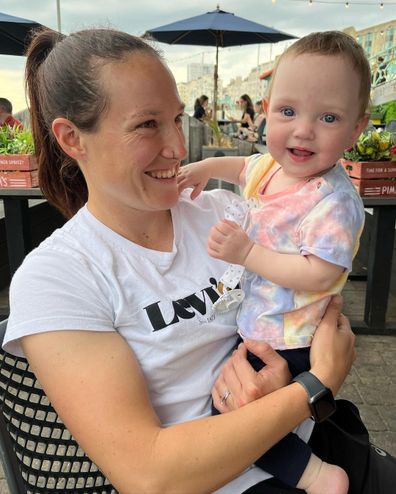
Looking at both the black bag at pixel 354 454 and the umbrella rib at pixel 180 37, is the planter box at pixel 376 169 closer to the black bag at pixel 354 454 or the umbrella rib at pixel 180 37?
the black bag at pixel 354 454

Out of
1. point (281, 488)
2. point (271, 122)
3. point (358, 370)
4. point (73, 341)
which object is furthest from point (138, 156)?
point (358, 370)

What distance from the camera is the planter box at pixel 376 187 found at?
334 centimetres

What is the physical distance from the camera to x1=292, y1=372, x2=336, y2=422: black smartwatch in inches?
43.6

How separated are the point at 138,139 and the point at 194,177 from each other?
0.49 m

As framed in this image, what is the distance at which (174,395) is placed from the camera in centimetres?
118

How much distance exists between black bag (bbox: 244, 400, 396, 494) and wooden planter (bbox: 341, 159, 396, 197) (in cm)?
223

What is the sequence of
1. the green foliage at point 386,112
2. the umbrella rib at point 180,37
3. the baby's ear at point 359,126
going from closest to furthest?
1. the baby's ear at point 359,126
2. the green foliage at point 386,112
3. the umbrella rib at point 180,37

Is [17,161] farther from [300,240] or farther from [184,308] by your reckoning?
[300,240]

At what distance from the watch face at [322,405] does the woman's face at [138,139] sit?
24.6 inches

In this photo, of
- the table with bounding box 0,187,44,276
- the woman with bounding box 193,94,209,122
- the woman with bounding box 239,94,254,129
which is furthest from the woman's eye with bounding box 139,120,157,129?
the woman with bounding box 193,94,209,122

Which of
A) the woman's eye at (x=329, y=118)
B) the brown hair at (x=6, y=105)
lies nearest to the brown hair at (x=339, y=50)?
the woman's eye at (x=329, y=118)

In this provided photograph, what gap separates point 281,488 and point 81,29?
4.45 feet

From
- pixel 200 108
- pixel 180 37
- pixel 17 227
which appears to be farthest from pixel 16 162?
pixel 200 108

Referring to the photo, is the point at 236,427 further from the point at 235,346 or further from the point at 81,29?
the point at 81,29
